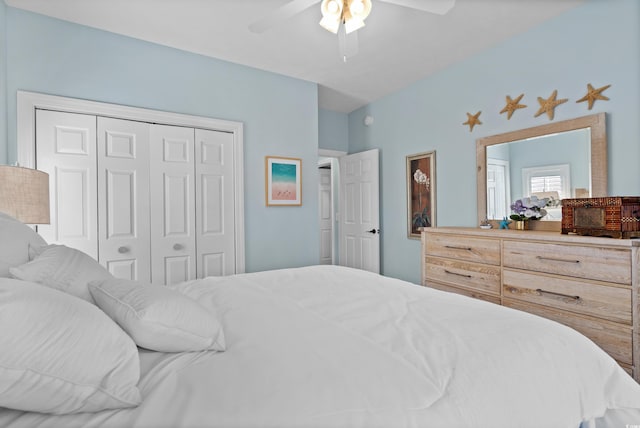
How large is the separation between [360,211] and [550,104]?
2.46m

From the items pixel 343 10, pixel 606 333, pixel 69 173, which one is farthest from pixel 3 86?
pixel 606 333

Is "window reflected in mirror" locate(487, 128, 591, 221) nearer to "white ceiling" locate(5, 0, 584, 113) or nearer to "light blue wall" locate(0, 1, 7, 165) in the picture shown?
"white ceiling" locate(5, 0, 584, 113)

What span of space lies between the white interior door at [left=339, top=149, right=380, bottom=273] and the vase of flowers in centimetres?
178

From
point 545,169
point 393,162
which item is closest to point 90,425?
point 545,169

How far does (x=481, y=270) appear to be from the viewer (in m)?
2.58

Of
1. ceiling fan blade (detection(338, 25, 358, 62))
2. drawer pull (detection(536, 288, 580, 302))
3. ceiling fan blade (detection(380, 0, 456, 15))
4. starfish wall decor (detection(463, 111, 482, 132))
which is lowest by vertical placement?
drawer pull (detection(536, 288, 580, 302))

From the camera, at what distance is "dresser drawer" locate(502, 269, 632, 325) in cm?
183

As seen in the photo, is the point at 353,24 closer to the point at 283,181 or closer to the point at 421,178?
the point at 283,181

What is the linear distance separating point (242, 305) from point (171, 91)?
238 centimetres

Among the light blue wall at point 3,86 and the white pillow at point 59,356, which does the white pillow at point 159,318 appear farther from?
the light blue wall at point 3,86

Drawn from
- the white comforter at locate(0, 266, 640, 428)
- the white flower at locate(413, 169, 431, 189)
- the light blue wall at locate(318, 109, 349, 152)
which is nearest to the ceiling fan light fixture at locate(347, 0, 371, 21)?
the white comforter at locate(0, 266, 640, 428)

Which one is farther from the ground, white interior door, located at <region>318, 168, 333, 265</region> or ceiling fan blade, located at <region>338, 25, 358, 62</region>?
ceiling fan blade, located at <region>338, 25, 358, 62</region>

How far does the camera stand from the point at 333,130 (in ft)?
16.0

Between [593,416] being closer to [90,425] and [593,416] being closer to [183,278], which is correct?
[90,425]
